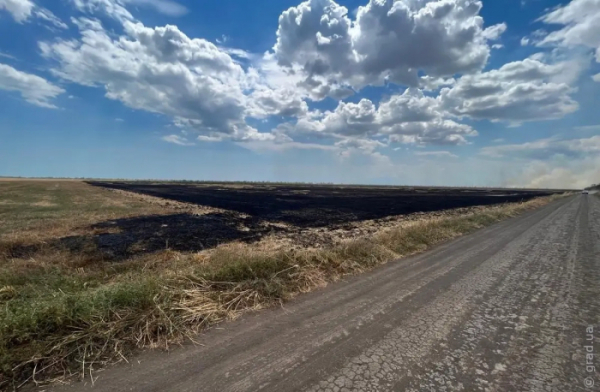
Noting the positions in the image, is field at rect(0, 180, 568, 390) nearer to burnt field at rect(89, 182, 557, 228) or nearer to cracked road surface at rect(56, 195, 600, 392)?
cracked road surface at rect(56, 195, 600, 392)

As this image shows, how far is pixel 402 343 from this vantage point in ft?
12.7

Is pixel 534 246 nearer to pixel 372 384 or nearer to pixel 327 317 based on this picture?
pixel 327 317

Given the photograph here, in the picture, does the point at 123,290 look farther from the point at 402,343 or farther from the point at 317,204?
the point at 317,204

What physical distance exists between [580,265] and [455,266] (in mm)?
3610

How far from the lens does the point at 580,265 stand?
797 centimetres

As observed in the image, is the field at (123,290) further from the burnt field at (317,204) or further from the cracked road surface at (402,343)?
the burnt field at (317,204)

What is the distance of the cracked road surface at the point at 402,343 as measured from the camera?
10.2ft

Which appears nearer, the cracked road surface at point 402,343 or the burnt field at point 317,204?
the cracked road surface at point 402,343

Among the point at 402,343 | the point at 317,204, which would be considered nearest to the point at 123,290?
the point at 402,343

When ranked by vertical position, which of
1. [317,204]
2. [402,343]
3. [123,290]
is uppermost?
[123,290]

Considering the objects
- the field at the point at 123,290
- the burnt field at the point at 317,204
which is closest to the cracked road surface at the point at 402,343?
the field at the point at 123,290

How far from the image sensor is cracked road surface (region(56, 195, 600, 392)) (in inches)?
122

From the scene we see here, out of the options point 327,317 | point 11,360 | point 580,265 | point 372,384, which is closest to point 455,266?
point 580,265

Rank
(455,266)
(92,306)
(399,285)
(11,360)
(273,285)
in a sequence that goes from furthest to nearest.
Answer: (455,266), (399,285), (273,285), (92,306), (11,360)
